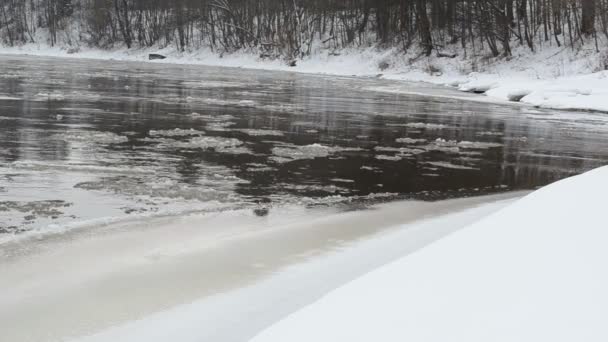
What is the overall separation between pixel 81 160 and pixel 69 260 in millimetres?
4838

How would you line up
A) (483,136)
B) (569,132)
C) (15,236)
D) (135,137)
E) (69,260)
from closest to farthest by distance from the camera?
(69,260) < (15,236) < (135,137) < (483,136) < (569,132)

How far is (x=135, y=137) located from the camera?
12.8 metres

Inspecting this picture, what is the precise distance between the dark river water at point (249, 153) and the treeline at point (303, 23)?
1980 centimetres

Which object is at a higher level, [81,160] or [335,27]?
[335,27]

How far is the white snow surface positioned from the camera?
129 inches

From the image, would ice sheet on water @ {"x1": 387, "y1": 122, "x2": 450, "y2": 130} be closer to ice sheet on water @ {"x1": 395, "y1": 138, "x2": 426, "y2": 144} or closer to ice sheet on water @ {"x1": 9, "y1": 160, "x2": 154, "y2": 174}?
ice sheet on water @ {"x1": 395, "y1": 138, "x2": 426, "y2": 144}

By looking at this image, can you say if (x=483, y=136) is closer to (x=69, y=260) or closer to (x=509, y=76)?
(x=69, y=260)

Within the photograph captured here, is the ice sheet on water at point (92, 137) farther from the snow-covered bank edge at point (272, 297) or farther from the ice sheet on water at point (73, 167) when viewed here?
the snow-covered bank edge at point (272, 297)

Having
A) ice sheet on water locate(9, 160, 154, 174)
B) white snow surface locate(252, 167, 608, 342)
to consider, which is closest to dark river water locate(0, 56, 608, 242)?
ice sheet on water locate(9, 160, 154, 174)

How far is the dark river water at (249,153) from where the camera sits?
Result: 26.3ft

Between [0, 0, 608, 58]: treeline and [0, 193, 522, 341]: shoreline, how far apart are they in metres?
33.3

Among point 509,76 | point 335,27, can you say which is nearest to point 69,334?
point 509,76

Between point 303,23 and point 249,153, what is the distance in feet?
153

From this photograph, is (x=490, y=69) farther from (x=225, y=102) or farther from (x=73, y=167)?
(x=73, y=167)
